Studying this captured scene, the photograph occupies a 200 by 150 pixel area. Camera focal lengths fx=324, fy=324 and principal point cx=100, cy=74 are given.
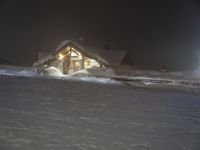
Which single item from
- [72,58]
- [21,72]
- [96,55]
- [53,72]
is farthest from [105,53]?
[21,72]

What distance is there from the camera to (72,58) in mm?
32938

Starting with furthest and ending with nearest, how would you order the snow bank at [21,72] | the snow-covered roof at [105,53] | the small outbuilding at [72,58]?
1. the small outbuilding at [72,58]
2. the snow-covered roof at [105,53]
3. the snow bank at [21,72]

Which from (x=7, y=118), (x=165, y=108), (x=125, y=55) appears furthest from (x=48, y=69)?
(x=7, y=118)

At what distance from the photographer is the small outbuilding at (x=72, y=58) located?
31.0 meters

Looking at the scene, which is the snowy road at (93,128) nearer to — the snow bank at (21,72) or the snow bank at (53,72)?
the snow bank at (21,72)

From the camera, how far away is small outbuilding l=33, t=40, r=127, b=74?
31.0m

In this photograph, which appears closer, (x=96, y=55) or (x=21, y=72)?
(x=21, y=72)

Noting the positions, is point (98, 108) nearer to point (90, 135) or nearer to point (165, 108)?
point (165, 108)

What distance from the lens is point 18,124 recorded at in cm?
652

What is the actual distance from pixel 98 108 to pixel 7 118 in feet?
10.3

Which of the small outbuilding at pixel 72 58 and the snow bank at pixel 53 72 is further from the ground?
the small outbuilding at pixel 72 58

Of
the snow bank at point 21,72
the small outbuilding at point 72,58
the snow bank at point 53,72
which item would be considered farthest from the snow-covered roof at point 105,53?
the snow bank at point 21,72

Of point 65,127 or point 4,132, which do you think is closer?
point 4,132

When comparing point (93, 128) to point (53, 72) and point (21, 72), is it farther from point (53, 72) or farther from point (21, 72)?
point (53, 72)
